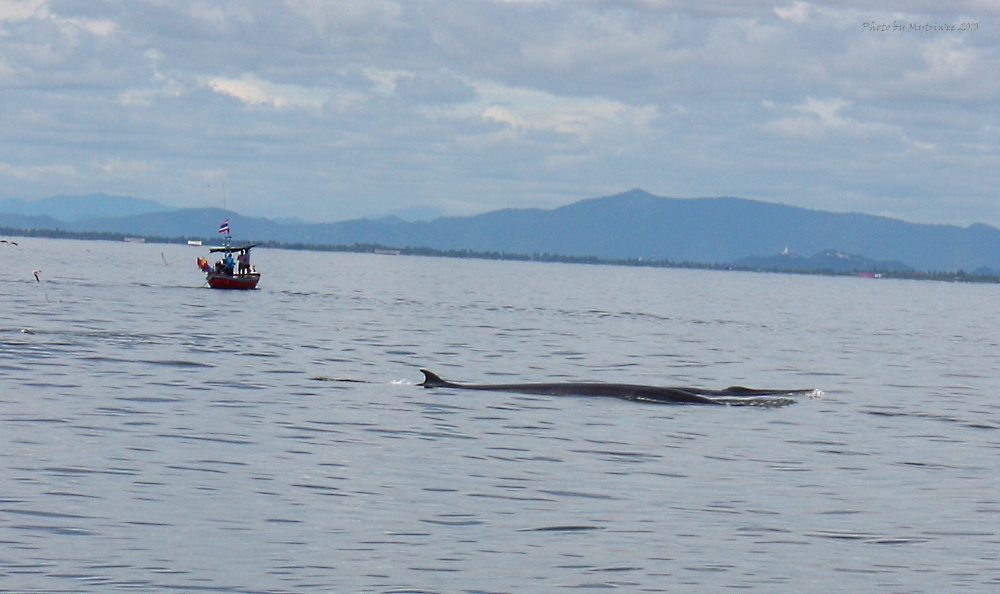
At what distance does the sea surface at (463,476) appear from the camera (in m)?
17.7

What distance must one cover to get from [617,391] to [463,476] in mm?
14376

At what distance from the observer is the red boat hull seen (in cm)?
10156

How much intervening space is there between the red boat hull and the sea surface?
47.8m

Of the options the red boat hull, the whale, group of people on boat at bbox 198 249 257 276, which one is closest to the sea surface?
the whale

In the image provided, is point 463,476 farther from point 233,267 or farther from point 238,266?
point 233,267

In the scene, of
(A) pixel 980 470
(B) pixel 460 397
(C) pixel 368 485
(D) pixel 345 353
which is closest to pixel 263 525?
(C) pixel 368 485

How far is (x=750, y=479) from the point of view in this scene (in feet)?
83.0

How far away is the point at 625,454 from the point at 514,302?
8628 centimetres

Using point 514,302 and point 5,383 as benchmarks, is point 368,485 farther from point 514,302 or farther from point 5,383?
point 514,302

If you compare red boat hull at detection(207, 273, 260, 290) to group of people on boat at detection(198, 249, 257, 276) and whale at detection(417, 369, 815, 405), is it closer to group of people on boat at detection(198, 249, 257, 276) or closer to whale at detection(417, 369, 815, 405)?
group of people on boat at detection(198, 249, 257, 276)

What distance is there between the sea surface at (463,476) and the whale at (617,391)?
0.82m

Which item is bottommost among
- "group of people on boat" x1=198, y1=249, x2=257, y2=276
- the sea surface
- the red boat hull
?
the sea surface

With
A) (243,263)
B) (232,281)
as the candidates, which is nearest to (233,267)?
(243,263)

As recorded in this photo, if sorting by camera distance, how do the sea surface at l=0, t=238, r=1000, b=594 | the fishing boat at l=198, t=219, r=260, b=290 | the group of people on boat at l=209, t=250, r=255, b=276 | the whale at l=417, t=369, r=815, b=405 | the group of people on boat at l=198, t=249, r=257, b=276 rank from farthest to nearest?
the group of people on boat at l=209, t=250, r=255, b=276 → the group of people on boat at l=198, t=249, r=257, b=276 → the fishing boat at l=198, t=219, r=260, b=290 → the whale at l=417, t=369, r=815, b=405 → the sea surface at l=0, t=238, r=1000, b=594
